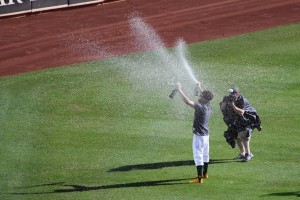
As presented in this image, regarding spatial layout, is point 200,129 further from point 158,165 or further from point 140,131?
point 140,131

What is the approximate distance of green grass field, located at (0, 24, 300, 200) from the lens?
63.5 ft

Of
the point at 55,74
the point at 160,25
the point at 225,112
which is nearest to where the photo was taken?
the point at 225,112

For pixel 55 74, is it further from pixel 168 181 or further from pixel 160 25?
pixel 168 181

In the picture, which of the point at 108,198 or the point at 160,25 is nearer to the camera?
Result: the point at 108,198

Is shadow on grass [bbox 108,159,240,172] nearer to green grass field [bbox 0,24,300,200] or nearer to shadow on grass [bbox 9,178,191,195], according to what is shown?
green grass field [bbox 0,24,300,200]

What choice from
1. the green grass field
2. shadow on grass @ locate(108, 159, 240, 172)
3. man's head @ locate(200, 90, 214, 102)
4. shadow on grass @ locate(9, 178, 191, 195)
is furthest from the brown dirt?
man's head @ locate(200, 90, 214, 102)

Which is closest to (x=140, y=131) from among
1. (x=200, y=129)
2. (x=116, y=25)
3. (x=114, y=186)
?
(x=114, y=186)

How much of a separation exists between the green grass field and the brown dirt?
147 cm

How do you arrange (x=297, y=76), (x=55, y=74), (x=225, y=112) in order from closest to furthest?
(x=225, y=112) → (x=297, y=76) → (x=55, y=74)

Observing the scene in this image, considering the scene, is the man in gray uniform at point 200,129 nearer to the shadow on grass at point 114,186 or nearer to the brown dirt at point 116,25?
the shadow on grass at point 114,186

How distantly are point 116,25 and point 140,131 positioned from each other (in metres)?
12.0

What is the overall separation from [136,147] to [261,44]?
1012 centimetres

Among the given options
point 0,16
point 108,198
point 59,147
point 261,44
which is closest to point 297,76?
point 261,44

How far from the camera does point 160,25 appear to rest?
34.3 metres
